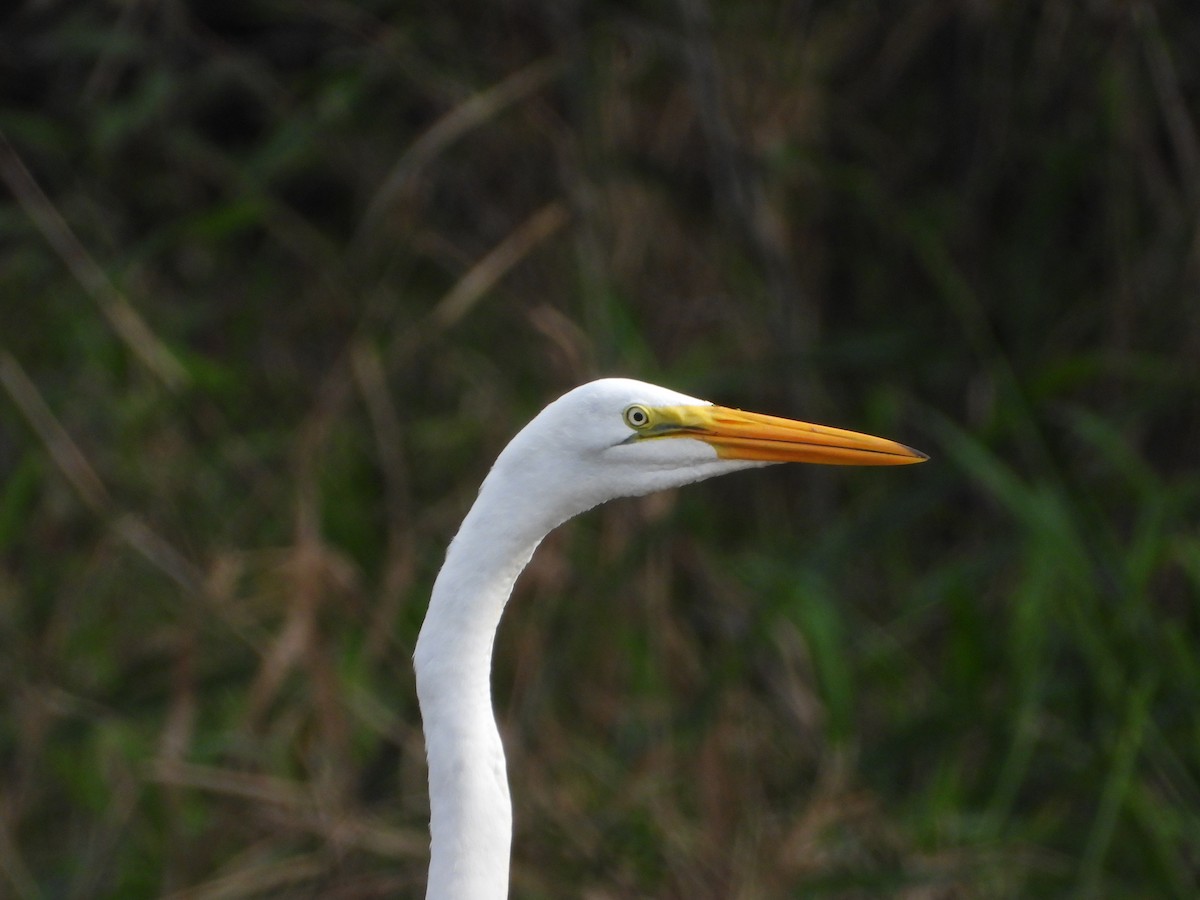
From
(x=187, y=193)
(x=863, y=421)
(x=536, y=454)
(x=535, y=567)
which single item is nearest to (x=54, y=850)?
(x=535, y=567)

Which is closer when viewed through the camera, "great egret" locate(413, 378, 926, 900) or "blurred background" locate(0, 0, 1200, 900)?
"great egret" locate(413, 378, 926, 900)

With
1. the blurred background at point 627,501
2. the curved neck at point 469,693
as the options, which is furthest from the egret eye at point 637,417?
the blurred background at point 627,501

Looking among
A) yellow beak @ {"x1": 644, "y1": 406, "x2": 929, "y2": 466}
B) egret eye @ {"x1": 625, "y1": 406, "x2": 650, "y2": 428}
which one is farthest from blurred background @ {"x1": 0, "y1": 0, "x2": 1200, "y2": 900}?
egret eye @ {"x1": 625, "y1": 406, "x2": 650, "y2": 428}

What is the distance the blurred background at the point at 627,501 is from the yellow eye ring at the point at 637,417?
1210 mm

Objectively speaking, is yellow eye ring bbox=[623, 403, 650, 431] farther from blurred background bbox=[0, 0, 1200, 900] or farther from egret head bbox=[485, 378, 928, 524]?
blurred background bbox=[0, 0, 1200, 900]

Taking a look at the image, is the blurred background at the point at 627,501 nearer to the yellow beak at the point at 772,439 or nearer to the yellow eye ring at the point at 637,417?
the yellow beak at the point at 772,439

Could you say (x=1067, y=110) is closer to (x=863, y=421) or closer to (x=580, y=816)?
(x=863, y=421)

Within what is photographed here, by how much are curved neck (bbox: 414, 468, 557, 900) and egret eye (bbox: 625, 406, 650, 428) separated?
0.47 ft

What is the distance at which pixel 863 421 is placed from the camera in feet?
12.5

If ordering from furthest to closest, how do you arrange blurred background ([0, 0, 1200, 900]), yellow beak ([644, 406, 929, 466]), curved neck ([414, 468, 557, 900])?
blurred background ([0, 0, 1200, 900]) < yellow beak ([644, 406, 929, 466]) < curved neck ([414, 468, 557, 900])

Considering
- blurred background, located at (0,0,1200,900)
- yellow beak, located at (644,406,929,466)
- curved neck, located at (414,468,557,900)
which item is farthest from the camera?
blurred background, located at (0,0,1200,900)

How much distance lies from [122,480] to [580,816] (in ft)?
3.91

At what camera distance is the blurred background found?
8.99 feet

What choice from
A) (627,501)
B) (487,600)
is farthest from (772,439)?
(627,501)
